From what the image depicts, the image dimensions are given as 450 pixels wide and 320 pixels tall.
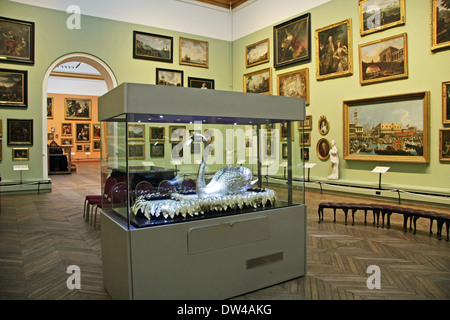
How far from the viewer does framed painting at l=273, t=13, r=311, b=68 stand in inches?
514

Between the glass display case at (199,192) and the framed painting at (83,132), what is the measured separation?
23.7 meters

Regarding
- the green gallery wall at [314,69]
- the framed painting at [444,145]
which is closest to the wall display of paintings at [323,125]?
the green gallery wall at [314,69]

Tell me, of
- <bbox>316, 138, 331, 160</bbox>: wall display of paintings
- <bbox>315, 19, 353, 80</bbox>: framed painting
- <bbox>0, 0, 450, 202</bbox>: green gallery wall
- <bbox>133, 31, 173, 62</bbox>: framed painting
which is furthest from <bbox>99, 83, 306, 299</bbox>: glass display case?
<bbox>133, 31, 173, 62</bbox>: framed painting

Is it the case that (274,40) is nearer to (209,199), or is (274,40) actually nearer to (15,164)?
(15,164)

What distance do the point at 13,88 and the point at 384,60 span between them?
40.4ft

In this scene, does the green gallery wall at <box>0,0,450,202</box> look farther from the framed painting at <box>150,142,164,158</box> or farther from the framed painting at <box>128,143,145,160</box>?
the framed painting at <box>128,143,145,160</box>

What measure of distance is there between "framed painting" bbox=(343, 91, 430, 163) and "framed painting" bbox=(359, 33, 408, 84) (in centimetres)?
68

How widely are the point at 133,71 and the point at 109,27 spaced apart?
1913mm

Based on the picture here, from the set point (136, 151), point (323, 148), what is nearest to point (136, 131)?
point (136, 151)

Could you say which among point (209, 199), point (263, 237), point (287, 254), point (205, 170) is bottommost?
point (287, 254)

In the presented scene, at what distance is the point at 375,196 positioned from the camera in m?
10.6

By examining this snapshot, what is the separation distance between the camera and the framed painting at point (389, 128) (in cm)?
972
